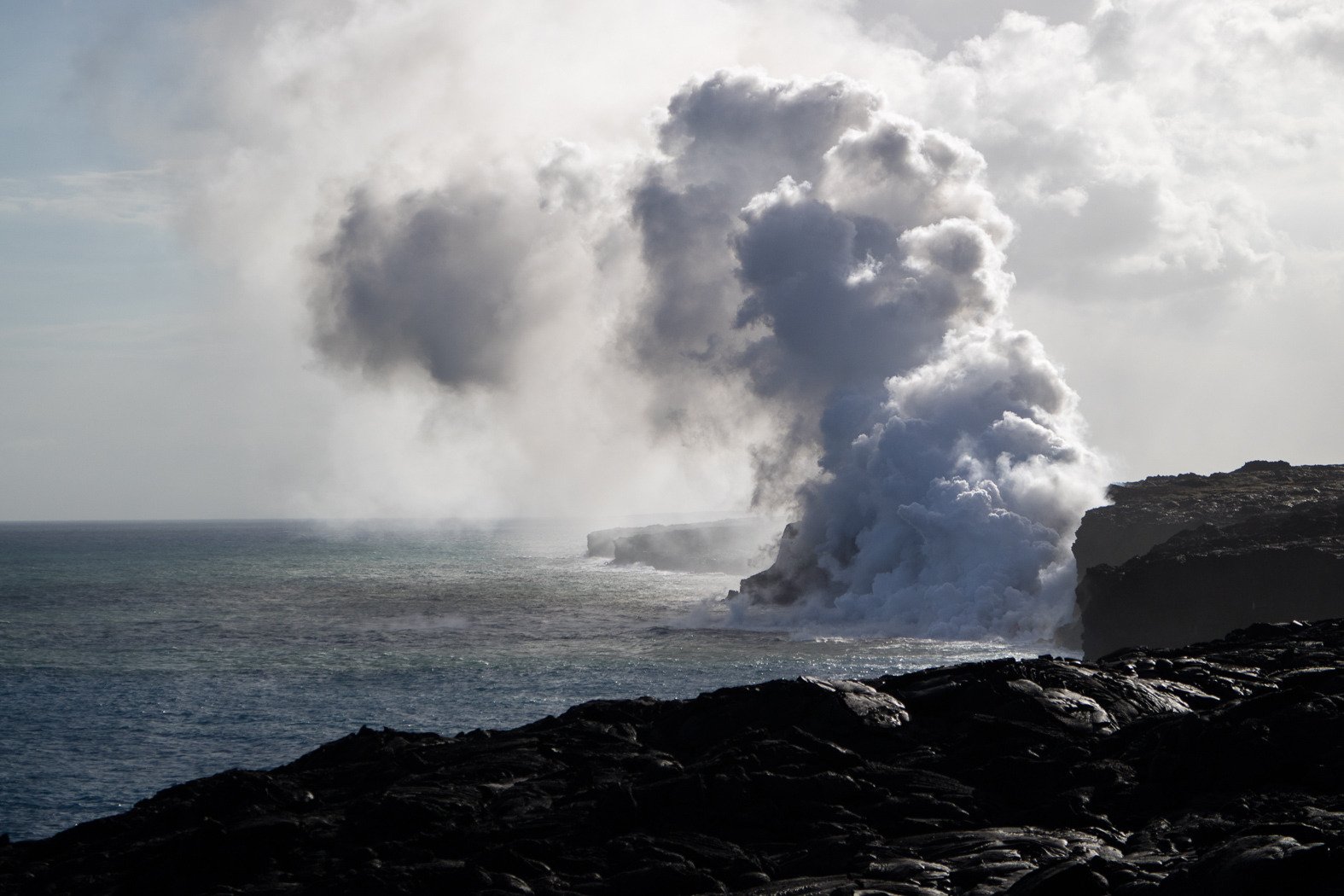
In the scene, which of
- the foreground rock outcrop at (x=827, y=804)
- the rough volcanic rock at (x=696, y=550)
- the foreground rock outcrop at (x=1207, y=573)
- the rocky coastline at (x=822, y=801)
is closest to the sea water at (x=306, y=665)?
the foreground rock outcrop at (x=1207, y=573)

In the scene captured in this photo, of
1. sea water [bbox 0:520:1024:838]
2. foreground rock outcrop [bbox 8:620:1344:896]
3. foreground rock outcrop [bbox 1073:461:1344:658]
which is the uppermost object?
foreground rock outcrop [bbox 1073:461:1344:658]

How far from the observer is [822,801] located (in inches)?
711

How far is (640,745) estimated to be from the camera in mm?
22344

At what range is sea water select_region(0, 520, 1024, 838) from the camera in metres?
34.0

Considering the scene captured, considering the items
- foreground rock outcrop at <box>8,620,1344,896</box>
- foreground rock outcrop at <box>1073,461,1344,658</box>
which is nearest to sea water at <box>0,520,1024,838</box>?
foreground rock outcrop at <box>1073,461,1344,658</box>

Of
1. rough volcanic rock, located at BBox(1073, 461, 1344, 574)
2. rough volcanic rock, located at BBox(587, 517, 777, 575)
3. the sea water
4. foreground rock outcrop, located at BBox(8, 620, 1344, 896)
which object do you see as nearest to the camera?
foreground rock outcrop, located at BBox(8, 620, 1344, 896)

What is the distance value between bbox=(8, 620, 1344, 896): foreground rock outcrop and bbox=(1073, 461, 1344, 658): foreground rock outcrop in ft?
78.8

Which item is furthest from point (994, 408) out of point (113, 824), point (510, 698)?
point (113, 824)

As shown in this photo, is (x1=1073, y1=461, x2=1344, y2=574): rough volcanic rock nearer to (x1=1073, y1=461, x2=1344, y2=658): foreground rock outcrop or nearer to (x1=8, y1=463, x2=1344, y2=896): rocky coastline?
(x1=1073, y1=461, x2=1344, y2=658): foreground rock outcrop

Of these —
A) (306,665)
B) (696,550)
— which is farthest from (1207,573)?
(696,550)

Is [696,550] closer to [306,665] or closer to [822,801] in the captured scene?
[306,665]

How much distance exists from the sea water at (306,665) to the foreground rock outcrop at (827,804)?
411 inches

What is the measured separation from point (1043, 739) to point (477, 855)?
358 inches

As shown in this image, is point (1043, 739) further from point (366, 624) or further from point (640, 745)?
point (366, 624)
